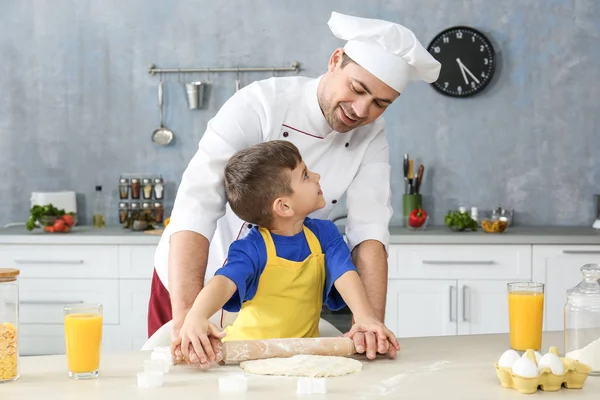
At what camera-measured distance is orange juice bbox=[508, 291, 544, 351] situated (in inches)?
65.4

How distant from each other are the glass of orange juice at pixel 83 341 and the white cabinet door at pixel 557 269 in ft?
8.96

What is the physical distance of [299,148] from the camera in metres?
2.30

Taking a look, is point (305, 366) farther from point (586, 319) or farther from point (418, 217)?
point (418, 217)

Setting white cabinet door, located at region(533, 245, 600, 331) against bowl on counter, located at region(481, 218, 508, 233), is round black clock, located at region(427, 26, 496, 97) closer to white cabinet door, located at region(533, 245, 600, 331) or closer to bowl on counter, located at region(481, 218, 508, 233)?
bowl on counter, located at region(481, 218, 508, 233)

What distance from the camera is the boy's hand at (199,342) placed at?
1571 mm

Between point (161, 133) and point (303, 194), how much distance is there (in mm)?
2716

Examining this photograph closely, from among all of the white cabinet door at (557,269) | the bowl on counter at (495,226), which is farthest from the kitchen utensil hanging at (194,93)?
the white cabinet door at (557,269)

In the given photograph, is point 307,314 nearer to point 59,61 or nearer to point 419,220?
point 419,220

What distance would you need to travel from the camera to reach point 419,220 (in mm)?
4125

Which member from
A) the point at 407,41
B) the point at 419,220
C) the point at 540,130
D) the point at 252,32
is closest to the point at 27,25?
the point at 252,32

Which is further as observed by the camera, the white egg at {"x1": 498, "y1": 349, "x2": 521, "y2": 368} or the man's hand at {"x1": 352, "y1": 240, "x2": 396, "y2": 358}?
the man's hand at {"x1": 352, "y1": 240, "x2": 396, "y2": 358}

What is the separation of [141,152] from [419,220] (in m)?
1.50

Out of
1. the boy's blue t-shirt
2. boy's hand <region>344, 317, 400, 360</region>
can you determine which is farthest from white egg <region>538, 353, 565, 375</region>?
the boy's blue t-shirt

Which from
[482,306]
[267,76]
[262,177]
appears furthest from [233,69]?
[262,177]
